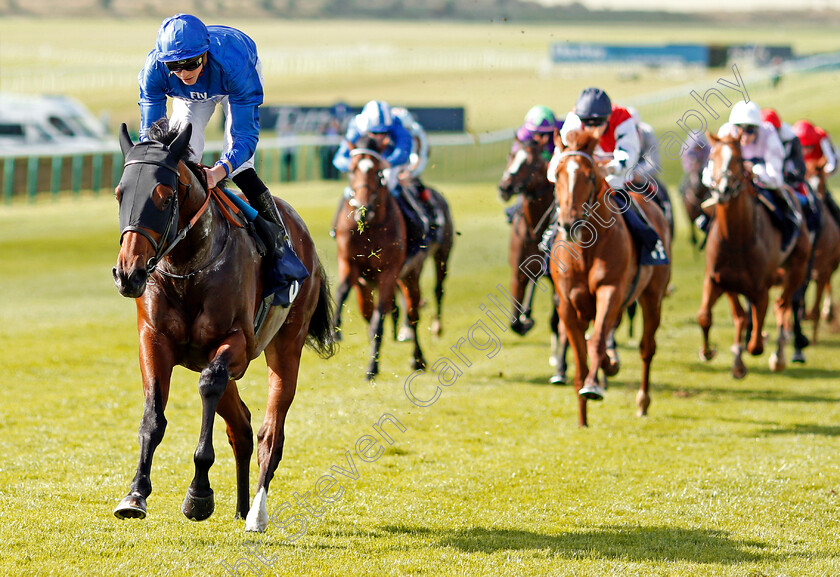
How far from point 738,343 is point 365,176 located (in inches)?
135

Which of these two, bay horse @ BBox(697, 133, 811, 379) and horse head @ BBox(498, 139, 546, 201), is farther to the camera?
horse head @ BBox(498, 139, 546, 201)

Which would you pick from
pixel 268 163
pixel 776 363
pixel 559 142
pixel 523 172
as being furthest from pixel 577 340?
pixel 268 163

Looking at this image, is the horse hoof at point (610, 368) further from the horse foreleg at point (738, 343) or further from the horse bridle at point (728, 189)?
the horse bridle at point (728, 189)

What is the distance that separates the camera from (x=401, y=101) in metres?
45.9

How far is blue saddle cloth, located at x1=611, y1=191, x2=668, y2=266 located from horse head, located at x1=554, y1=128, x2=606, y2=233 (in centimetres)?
61

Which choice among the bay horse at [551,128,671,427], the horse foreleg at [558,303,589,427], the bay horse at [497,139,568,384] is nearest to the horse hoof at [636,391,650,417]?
the bay horse at [551,128,671,427]

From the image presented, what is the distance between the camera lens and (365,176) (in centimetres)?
845

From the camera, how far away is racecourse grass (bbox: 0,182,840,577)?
15.1ft

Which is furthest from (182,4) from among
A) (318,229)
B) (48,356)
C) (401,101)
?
(48,356)

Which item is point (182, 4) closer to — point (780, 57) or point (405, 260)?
point (780, 57)

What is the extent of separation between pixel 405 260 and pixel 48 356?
3278 mm

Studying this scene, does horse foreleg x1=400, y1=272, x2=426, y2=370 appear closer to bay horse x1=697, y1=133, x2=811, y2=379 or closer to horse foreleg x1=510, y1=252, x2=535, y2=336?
horse foreleg x1=510, y1=252, x2=535, y2=336

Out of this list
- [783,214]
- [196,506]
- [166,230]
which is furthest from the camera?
[783,214]

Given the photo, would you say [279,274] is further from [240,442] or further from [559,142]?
[559,142]
